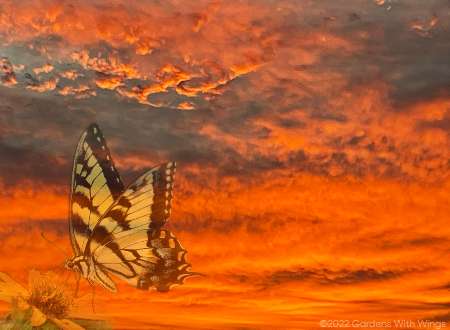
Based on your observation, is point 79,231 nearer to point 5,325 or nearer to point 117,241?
point 117,241

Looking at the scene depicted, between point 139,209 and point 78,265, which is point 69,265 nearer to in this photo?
point 78,265

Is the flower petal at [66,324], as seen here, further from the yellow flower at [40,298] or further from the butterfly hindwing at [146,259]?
the butterfly hindwing at [146,259]

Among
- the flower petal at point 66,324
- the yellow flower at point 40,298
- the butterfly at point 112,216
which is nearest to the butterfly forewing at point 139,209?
the butterfly at point 112,216

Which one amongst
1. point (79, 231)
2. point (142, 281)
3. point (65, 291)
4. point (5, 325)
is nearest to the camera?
point (5, 325)

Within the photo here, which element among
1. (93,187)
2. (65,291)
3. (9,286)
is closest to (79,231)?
(93,187)

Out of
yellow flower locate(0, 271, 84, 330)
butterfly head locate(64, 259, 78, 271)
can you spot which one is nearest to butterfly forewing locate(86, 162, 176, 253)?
butterfly head locate(64, 259, 78, 271)

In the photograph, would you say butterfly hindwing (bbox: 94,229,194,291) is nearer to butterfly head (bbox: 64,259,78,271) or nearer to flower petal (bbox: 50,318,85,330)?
butterfly head (bbox: 64,259,78,271)
